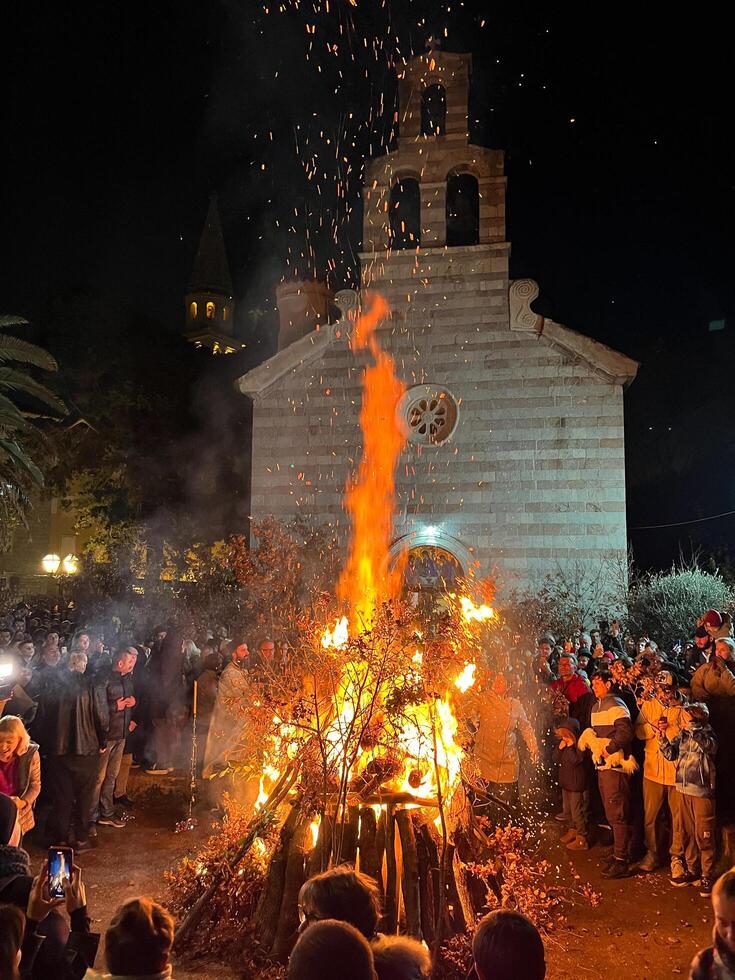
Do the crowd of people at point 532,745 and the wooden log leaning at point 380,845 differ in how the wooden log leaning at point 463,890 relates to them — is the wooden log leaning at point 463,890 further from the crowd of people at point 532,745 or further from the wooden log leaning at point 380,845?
the crowd of people at point 532,745

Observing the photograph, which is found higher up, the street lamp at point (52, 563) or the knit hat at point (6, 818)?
the street lamp at point (52, 563)

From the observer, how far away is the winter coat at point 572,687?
955 centimetres

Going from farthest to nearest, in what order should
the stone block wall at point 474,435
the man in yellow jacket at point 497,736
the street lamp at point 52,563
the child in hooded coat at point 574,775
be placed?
the street lamp at point 52,563, the stone block wall at point 474,435, the child in hooded coat at point 574,775, the man in yellow jacket at point 497,736

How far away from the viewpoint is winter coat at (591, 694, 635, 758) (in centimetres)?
796

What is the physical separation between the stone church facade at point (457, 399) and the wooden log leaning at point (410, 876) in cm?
1431

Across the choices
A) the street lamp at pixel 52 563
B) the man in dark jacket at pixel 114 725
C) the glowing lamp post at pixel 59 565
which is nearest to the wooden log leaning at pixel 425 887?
the man in dark jacket at pixel 114 725

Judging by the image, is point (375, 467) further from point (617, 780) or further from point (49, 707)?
point (617, 780)

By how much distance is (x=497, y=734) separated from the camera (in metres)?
8.55

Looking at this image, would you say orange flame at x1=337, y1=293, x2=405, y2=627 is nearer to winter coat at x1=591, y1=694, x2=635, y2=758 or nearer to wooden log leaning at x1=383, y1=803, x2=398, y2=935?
winter coat at x1=591, y1=694, x2=635, y2=758

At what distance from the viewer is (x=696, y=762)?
24.2 ft

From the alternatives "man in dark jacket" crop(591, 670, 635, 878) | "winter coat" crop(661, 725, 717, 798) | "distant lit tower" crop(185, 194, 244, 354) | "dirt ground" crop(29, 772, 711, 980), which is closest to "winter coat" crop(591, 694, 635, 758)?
"man in dark jacket" crop(591, 670, 635, 878)

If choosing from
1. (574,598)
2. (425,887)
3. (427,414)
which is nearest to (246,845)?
(425,887)

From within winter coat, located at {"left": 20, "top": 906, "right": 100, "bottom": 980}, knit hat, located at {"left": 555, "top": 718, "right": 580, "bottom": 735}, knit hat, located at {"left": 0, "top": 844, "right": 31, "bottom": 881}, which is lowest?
winter coat, located at {"left": 20, "top": 906, "right": 100, "bottom": 980}

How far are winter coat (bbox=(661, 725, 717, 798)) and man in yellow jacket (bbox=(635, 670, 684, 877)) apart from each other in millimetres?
145
